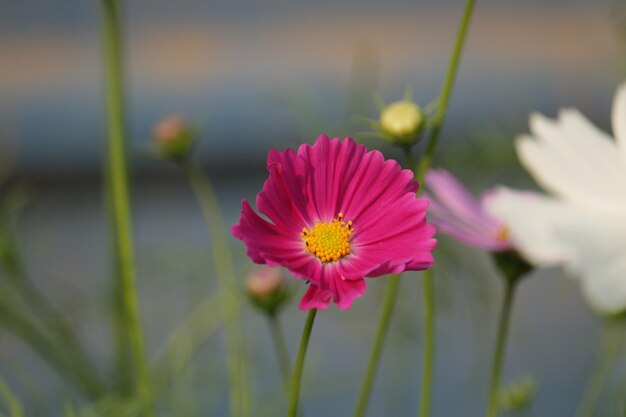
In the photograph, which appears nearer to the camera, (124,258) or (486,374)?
(124,258)

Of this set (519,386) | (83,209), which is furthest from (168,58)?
(519,386)

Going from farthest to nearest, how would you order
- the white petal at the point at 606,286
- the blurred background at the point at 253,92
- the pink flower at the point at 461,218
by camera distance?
the blurred background at the point at 253,92 → the pink flower at the point at 461,218 → the white petal at the point at 606,286

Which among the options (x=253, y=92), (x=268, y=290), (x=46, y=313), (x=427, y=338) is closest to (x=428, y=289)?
(x=427, y=338)

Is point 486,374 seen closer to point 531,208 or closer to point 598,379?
point 598,379

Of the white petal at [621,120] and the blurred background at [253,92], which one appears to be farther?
the blurred background at [253,92]

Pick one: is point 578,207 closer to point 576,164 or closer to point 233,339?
point 576,164

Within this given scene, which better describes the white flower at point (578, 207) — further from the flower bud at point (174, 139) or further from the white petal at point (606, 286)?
the flower bud at point (174, 139)

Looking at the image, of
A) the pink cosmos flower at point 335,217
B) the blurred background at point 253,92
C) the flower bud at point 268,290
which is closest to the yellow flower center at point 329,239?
the pink cosmos flower at point 335,217
